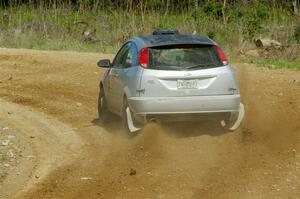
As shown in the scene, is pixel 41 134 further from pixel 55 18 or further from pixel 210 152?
pixel 55 18

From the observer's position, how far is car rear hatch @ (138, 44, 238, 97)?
36.5 feet

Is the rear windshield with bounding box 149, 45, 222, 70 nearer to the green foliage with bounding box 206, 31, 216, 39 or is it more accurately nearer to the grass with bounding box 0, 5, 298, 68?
the grass with bounding box 0, 5, 298, 68

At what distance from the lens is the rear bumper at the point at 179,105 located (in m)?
11.1

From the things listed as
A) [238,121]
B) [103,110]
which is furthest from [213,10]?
[238,121]

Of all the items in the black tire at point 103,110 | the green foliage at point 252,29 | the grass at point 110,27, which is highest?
the black tire at point 103,110

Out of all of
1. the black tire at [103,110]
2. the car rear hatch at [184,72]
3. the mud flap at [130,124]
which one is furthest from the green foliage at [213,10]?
the mud flap at [130,124]

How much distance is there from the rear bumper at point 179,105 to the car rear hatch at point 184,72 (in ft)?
0.21

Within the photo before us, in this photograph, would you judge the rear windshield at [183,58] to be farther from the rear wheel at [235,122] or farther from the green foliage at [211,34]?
the green foliage at [211,34]

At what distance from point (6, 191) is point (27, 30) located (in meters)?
19.9

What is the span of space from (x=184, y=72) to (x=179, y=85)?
0.22 m

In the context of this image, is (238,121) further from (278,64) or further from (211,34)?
(211,34)

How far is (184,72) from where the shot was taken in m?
11.2

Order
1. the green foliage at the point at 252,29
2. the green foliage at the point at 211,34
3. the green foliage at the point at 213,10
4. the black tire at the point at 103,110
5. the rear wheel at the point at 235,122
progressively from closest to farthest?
the rear wheel at the point at 235,122 → the black tire at the point at 103,110 → the green foliage at the point at 252,29 → the green foliage at the point at 211,34 → the green foliage at the point at 213,10

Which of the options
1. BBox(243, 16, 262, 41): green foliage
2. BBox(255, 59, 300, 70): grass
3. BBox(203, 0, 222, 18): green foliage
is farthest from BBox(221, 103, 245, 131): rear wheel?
BBox(203, 0, 222, 18): green foliage
